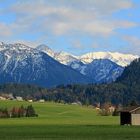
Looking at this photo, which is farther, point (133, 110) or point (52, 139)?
point (133, 110)

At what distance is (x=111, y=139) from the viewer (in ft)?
217

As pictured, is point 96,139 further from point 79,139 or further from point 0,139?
point 0,139

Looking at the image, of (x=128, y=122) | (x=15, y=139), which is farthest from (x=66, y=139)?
(x=128, y=122)

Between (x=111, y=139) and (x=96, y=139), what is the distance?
5.39 ft

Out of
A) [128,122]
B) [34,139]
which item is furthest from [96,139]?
[128,122]

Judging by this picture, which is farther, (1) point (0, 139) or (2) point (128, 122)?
(2) point (128, 122)

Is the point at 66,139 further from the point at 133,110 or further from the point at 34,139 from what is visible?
the point at 133,110

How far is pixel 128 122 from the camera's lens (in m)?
139

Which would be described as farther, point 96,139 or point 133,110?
point 133,110

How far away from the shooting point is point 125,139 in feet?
218

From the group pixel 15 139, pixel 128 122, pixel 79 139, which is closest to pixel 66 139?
pixel 79 139

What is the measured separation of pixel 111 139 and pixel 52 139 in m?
6.56

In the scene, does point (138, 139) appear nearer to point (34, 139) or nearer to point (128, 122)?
point (34, 139)

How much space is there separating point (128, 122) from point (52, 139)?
7356 centimetres
